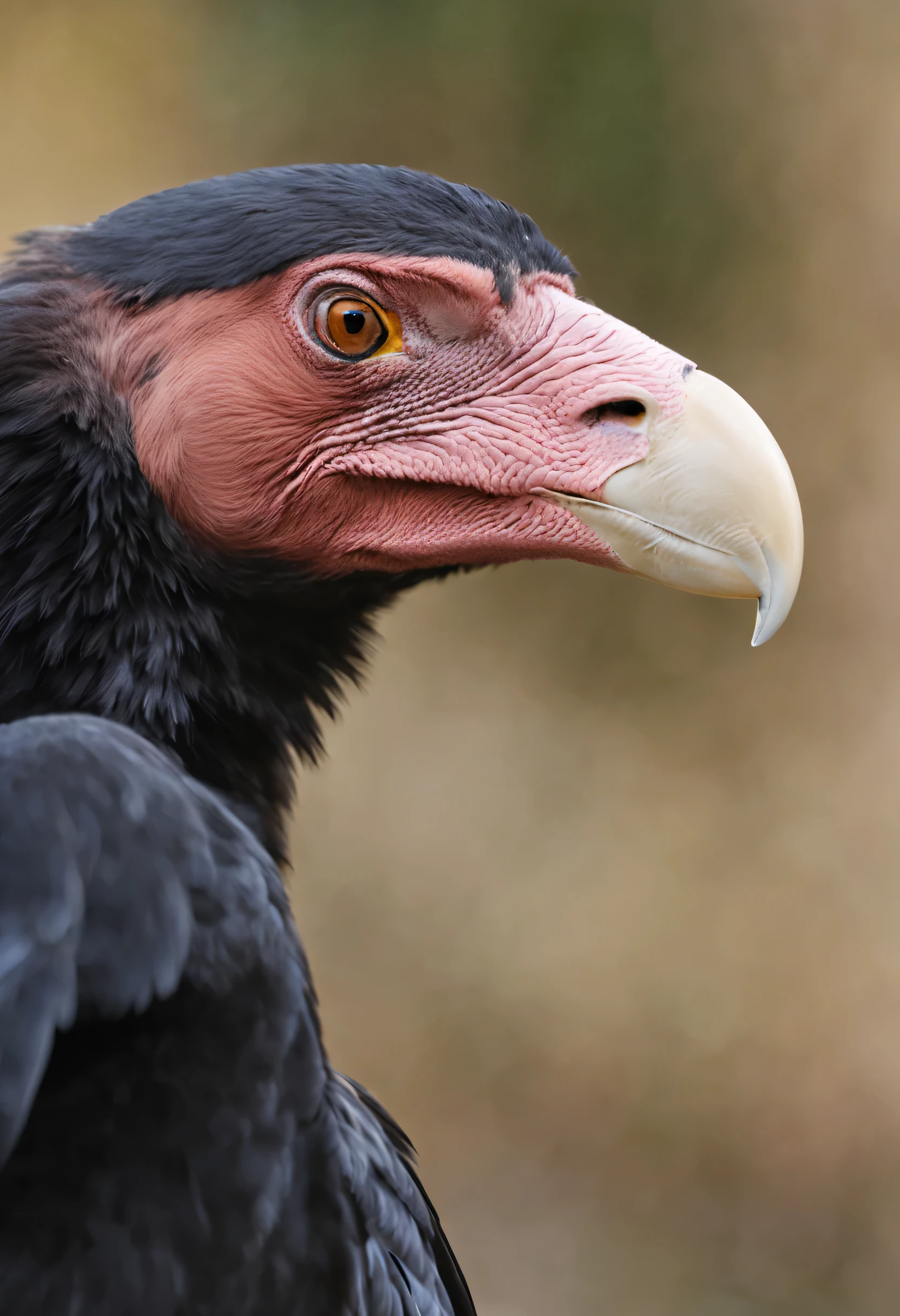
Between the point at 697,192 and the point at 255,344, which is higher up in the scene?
the point at 697,192

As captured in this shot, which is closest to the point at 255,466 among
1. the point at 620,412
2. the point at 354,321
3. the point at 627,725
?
the point at 354,321

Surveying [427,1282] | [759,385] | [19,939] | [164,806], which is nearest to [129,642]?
[164,806]

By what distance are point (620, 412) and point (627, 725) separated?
3123 millimetres

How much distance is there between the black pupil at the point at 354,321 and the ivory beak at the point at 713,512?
14.8 inches

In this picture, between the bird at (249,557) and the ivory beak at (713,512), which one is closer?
the bird at (249,557)

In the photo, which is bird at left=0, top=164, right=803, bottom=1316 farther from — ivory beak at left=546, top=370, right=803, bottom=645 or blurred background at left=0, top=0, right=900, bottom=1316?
blurred background at left=0, top=0, right=900, bottom=1316

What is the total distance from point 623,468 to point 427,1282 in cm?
108

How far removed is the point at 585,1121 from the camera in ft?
14.6

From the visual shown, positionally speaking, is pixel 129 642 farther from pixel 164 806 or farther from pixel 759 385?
pixel 759 385

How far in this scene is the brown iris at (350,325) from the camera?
1.44m

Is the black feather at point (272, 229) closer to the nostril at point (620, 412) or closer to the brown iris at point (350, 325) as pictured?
the brown iris at point (350, 325)

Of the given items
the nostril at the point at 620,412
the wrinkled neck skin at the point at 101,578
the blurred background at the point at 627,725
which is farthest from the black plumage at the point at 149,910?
the blurred background at the point at 627,725

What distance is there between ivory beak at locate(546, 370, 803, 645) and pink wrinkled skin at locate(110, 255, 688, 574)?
0.03m

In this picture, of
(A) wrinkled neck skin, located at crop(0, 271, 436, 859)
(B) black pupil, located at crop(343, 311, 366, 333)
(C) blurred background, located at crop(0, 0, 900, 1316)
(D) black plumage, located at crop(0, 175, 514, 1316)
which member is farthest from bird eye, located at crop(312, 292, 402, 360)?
(C) blurred background, located at crop(0, 0, 900, 1316)
